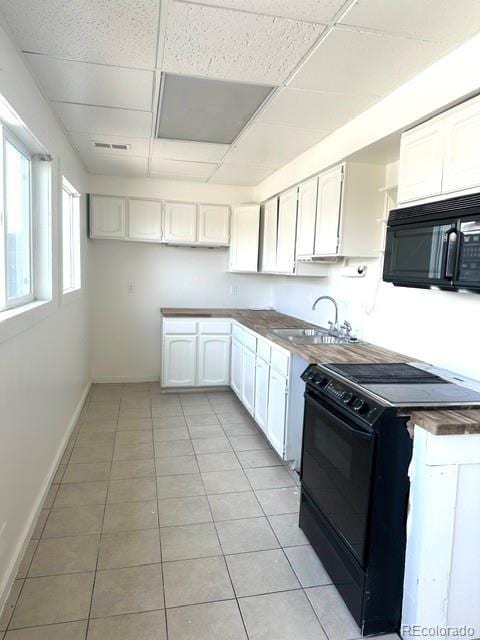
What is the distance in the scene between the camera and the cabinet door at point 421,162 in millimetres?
1952

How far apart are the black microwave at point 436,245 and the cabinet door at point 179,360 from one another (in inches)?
112

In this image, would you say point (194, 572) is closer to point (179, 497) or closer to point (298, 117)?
point (179, 497)

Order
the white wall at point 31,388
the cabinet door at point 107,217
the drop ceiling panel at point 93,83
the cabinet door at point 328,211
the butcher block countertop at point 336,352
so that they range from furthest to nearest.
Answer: the cabinet door at point 107,217 < the cabinet door at point 328,211 < the drop ceiling panel at point 93,83 < the white wall at point 31,388 < the butcher block countertop at point 336,352

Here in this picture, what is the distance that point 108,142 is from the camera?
3439 millimetres

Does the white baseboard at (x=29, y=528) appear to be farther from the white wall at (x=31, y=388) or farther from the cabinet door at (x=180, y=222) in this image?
the cabinet door at (x=180, y=222)

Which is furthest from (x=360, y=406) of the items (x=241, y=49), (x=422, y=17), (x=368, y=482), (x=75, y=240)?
(x=75, y=240)

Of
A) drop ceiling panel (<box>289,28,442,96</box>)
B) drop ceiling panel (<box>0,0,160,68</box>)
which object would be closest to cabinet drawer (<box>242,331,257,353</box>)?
drop ceiling panel (<box>289,28,442,96</box>)

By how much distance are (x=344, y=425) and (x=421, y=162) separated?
50.7 inches

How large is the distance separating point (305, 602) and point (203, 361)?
3071 mm

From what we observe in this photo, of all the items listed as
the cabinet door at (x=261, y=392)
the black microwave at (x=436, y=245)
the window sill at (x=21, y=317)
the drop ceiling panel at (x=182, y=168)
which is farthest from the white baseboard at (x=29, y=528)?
the drop ceiling panel at (x=182, y=168)

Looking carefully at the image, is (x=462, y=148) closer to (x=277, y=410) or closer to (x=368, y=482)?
(x=368, y=482)

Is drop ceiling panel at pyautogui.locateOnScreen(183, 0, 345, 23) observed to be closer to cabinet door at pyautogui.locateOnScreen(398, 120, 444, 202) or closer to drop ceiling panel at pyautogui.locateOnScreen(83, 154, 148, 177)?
cabinet door at pyautogui.locateOnScreen(398, 120, 444, 202)

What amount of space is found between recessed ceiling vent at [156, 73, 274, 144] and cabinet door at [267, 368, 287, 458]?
1753 mm

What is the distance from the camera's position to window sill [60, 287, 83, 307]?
3.16 meters
